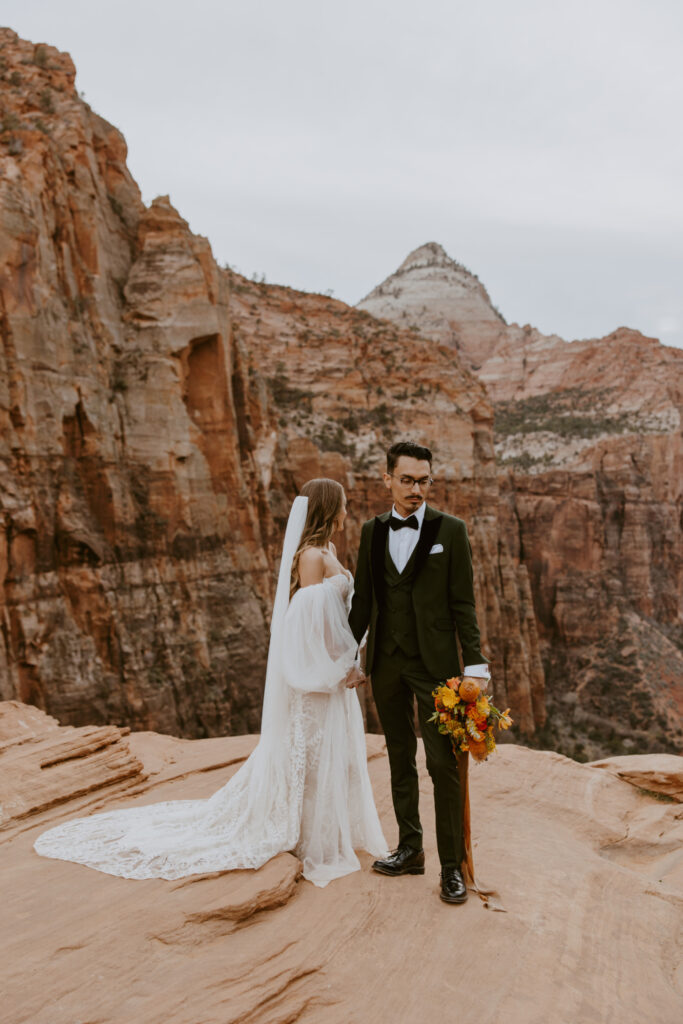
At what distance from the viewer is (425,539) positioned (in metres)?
4.03

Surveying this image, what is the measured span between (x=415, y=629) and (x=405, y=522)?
615 mm

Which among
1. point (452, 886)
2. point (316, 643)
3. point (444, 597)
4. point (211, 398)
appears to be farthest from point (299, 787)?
point (211, 398)

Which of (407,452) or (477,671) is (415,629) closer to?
(477,671)

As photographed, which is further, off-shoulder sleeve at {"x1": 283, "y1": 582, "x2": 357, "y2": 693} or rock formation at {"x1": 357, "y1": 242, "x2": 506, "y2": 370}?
rock formation at {"x1": 357, "y1": 242, "x2": 506, "y2": 370}

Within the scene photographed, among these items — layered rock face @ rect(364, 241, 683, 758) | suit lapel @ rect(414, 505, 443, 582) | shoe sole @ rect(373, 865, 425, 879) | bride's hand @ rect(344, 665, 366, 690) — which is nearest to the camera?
suit lapel @ rect(414, 505, 443, 582)

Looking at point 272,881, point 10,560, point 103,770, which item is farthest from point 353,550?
point 272,881

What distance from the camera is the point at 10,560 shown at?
1214 centimetres

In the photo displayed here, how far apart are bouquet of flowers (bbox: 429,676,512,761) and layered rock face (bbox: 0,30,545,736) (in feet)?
31.9

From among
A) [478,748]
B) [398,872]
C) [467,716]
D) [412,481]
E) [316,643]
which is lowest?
[398,872]

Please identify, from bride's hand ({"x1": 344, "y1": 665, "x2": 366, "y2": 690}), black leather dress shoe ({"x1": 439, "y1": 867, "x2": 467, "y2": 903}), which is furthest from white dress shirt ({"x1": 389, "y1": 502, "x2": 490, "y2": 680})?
black leather dress shoe ({"x1": 439, "y1": 867, "x2": 467, "y2": 903})

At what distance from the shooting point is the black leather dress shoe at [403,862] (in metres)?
4.12

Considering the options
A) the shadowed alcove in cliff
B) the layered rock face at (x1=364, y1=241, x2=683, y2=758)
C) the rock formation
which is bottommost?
the layered rock face at (x1=364, y1=241, x2=683, y2=758)

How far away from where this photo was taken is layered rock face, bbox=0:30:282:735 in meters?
12.5

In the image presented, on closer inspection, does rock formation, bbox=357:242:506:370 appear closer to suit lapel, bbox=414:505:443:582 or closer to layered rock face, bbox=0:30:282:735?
layered rock face, bbox=0:30:282:735
